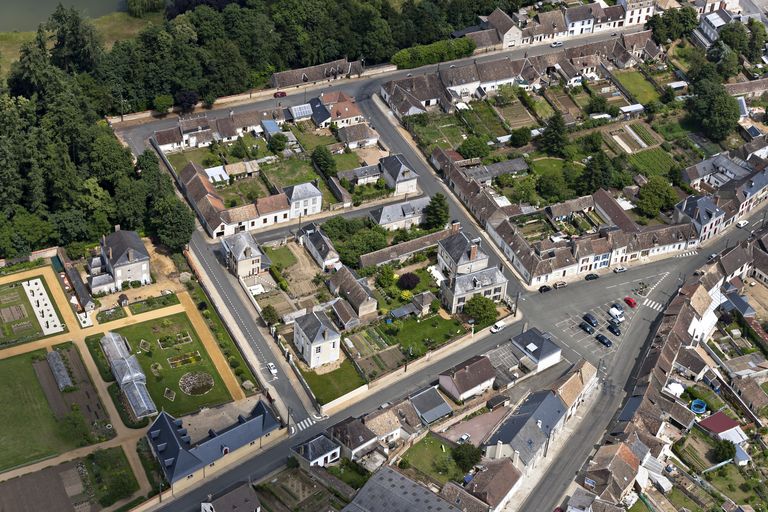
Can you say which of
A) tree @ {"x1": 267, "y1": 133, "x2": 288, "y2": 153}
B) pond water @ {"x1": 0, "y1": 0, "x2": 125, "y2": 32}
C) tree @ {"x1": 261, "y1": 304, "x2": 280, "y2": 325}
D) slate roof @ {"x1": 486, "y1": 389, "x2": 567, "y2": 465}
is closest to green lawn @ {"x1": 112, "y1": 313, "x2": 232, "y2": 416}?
tree @ {"x1": 261, "y1": 304, "x2": 280, "y2": 325}

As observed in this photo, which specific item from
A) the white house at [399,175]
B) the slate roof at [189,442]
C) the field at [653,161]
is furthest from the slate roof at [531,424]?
the field at [653,161]

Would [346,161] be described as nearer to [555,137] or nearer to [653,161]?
[555,137]

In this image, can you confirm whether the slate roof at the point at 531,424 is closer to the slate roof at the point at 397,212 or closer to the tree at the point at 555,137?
the slate roof at the point at 397,212

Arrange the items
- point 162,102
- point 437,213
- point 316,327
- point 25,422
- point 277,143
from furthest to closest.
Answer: point 162,102, point 277,143, point 437,213, point 316,327, point 25,422

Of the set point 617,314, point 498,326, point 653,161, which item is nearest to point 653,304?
point 617,314

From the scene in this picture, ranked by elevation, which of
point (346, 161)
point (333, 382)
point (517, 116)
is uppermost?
point (346, 161)

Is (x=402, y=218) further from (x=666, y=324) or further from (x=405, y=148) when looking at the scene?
(x=666, y=324)

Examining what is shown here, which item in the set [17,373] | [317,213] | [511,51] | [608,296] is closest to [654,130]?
[511,51]
